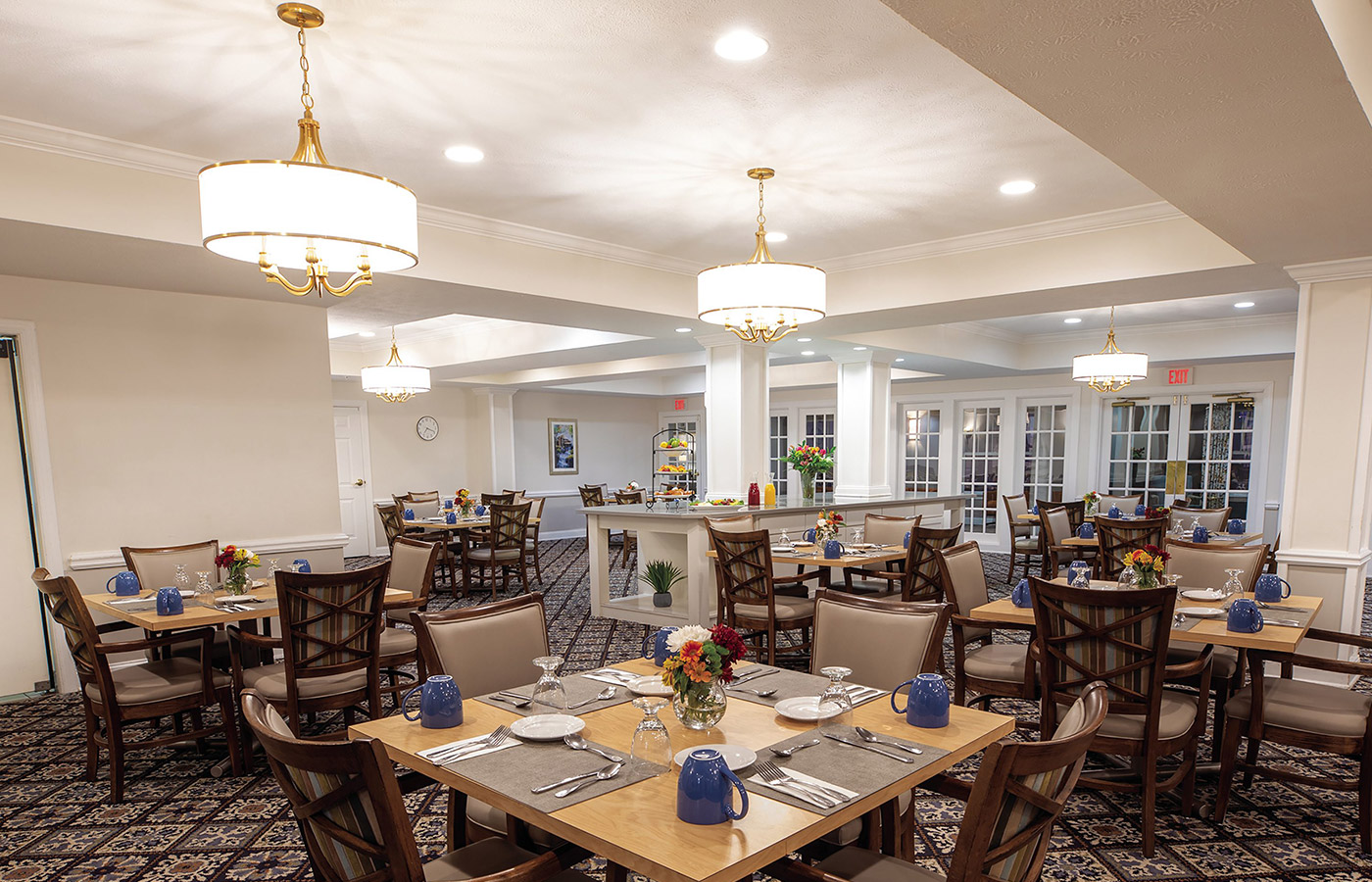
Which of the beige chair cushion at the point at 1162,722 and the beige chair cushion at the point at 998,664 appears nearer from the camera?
the beige chair cushion at the point at 1162,722

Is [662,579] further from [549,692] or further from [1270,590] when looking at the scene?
[549,692]

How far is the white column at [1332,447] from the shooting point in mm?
4117

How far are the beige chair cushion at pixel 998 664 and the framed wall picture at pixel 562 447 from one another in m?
9.95

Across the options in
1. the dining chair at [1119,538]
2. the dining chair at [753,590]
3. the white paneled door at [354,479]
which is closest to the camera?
the dining chair at [753,590]

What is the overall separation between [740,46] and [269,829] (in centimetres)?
337

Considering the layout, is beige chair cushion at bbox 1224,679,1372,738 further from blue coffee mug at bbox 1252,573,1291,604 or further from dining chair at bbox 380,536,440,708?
dining chair at bbox 380,536,440,708

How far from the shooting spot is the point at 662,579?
20.1ft

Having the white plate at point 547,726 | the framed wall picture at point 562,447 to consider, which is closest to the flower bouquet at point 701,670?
the white plate at point 547,726

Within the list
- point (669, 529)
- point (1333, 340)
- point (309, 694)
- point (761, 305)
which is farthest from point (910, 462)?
point (309, 694)

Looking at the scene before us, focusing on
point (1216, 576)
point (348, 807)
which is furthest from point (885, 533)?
point (348, 807)

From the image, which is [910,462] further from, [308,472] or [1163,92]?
[1163,92]

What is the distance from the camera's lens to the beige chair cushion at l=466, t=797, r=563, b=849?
2029 millimetres

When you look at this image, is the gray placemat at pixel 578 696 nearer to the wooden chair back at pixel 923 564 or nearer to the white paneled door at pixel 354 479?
the wooden chair back at pixel 923 564

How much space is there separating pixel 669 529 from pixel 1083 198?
12.1 ft
